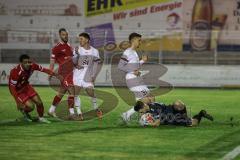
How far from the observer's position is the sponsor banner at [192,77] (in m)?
26.7

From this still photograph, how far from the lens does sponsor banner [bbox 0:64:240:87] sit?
26.7 metres

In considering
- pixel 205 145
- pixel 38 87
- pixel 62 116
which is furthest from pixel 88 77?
pixel 38 87

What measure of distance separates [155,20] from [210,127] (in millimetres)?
25345

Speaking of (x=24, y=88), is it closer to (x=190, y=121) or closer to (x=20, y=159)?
(x=190, y=121)

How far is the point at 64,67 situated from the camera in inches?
615

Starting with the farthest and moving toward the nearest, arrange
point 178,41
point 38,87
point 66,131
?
point 178,41 → point 38,87 → point 66,131

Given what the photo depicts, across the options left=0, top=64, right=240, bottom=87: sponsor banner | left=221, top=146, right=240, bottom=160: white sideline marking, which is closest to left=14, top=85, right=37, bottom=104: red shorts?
left=221, top=146, right=240, bottom=160: white sideline marking

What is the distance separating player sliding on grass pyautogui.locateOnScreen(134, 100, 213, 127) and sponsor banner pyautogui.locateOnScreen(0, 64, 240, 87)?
1319cm

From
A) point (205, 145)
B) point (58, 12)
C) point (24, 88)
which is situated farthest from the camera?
point (58, 12)

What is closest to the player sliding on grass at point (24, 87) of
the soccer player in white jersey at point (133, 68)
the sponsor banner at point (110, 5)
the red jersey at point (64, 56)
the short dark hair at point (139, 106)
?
the red jersey at point (64, 56)

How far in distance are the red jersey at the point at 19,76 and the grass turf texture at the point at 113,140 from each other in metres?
0.86

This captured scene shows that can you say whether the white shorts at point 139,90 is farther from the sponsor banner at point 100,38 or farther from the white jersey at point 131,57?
the sponsor banner at point 100,38

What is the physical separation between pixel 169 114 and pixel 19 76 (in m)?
3.75

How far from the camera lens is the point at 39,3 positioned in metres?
38.0
